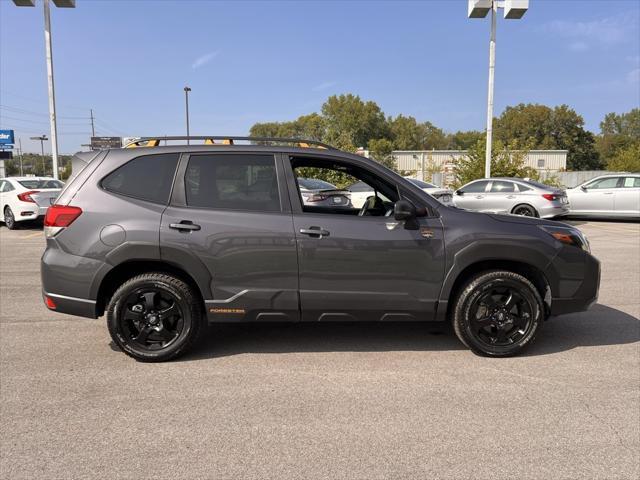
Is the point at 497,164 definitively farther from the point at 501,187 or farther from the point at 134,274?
the point at 134,274

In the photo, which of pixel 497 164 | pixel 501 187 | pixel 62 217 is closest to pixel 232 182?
pixel 62 217

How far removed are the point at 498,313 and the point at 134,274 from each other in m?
3.15

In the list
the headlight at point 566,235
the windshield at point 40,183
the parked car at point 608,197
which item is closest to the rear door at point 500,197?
the parked car at point 608,197

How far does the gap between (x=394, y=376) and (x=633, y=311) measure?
3.52 metres

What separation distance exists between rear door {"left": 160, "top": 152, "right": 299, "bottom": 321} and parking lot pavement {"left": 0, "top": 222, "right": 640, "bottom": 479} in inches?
21.8

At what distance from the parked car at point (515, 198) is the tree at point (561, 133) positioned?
74.3 metres

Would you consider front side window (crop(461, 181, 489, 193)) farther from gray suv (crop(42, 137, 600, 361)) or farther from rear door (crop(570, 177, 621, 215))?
gray suv (crop(42, 137, 600, 361))

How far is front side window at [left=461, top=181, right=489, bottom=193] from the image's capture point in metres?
14.4

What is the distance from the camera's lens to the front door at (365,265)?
12.6 ft

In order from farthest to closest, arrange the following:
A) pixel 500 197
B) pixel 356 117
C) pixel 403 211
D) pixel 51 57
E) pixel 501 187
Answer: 1. pixel 356 117
2. pixel 51 57
3. pixel 501 187
4. pixel 500 197
5. pixel 403 211

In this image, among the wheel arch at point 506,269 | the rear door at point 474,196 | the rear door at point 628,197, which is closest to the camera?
the wheel arch at point 506,269

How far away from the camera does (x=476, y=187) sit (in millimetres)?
14516

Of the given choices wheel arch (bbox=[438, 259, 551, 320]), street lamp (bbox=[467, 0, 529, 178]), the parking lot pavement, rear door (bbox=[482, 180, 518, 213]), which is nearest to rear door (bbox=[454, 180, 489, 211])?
rear door (bbox=[482, 180, 518, 213])

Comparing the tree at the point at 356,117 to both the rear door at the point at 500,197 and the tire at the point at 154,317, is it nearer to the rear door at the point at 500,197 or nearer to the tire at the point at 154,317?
the rear door at the point at 500,197
